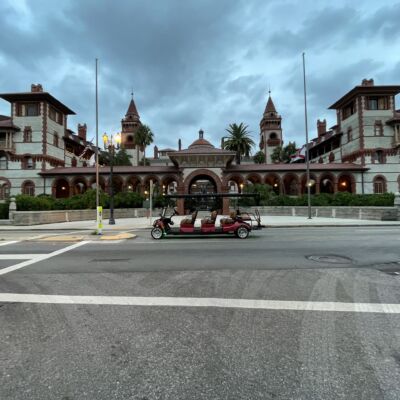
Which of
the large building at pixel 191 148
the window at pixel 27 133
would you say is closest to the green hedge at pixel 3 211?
the large building at pixel 191 148

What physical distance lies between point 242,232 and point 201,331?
30.9ft

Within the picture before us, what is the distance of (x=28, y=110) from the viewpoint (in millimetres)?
41156

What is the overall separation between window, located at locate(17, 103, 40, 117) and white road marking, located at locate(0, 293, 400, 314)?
44.9 meters

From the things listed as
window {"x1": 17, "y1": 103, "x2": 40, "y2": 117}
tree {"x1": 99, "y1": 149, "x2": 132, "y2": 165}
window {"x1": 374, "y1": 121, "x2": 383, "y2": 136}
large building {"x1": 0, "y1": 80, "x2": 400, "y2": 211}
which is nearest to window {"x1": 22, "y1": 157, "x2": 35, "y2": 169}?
large building {"x1": 0, "y1": 80, "x2": 400, "y2": 211}

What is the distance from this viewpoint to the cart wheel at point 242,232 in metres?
12.7

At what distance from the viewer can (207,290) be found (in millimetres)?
5176

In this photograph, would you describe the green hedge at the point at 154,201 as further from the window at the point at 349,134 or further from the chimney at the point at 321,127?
the chimney at the point at 321,127

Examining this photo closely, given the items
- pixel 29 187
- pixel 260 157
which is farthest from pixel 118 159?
pixel 260 157

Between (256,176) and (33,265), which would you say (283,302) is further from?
(256,176)

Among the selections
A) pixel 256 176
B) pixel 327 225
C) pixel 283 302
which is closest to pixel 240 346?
pixel 283 302

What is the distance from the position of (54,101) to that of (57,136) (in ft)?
18.1

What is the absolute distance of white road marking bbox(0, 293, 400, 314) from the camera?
13.9ft

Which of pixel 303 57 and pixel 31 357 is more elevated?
pixel 303 57

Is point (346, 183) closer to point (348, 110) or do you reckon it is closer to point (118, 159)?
point (348, 110)
